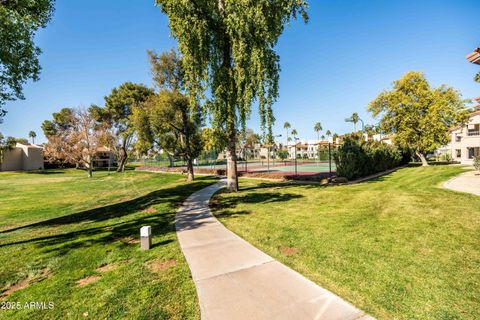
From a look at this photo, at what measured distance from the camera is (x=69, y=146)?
3456 cm

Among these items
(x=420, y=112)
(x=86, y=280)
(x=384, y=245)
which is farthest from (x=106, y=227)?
(x=420, y=112)

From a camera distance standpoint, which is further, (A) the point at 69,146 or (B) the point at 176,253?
(A) the point at 69,146

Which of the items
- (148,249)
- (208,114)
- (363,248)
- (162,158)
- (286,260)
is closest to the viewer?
(286,260)

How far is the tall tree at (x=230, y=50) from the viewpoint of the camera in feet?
33.4

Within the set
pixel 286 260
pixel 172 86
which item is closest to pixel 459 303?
pixel 286 260

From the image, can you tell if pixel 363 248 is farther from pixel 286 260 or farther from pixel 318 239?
pixel 286 260

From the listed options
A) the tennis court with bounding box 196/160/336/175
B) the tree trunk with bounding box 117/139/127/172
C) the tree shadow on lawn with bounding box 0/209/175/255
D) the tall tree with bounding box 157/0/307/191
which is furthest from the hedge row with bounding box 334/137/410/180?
the tree trunk with bounding box 117/139/127/172

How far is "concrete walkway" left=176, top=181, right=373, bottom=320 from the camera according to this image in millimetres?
3010

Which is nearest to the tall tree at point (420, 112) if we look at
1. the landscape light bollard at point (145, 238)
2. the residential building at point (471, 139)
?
the residential building at point (471, 139)

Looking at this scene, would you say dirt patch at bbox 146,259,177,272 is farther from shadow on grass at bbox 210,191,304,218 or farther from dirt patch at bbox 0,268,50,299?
shadow on grass at bbox 210,191,304,218

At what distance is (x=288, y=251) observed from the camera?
5023mm

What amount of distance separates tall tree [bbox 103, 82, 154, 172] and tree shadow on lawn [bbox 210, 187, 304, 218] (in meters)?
34.0

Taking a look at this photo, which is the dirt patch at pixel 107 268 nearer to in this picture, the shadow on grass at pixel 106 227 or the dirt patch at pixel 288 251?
the shadow on grass at pixel 106 227

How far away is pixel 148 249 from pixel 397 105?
3160cm
